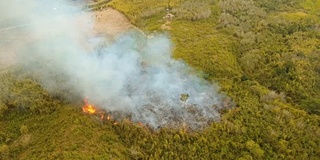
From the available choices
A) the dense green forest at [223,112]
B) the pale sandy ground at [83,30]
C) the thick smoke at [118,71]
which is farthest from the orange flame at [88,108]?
the pale sandy ground at [83,30]

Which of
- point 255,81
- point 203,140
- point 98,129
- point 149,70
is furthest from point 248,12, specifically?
point 98,129

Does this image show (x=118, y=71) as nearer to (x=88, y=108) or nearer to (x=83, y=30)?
(x=88, y=108)

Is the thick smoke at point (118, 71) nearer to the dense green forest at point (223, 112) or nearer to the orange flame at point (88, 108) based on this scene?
the orange flame at point (88, 108)

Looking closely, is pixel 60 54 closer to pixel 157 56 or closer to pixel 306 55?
pixel 157 56

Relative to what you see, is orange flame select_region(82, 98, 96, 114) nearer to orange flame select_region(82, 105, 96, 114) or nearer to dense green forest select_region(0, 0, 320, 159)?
orange flame select_region(82, 105, 96, 114)

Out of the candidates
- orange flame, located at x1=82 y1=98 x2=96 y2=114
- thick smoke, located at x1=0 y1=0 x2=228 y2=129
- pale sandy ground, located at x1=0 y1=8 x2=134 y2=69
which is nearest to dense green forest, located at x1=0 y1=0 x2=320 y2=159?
orange flame, located at x1=82 y1=98 x2=96 y2=114
